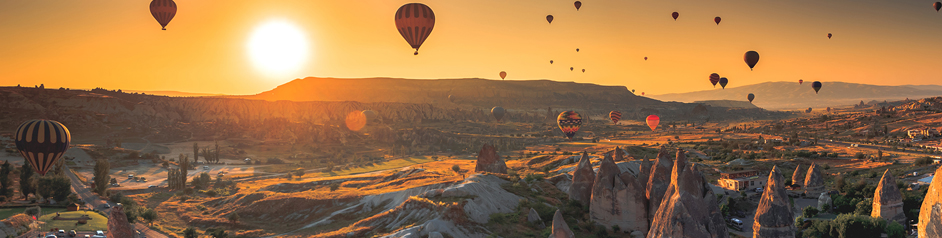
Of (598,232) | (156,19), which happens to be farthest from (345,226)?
(156,19)

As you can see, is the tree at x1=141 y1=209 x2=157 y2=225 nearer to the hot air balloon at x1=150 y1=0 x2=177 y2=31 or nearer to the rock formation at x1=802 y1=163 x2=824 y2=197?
the hot air balloon at x1=150 y1=0 x2=177 y2=31

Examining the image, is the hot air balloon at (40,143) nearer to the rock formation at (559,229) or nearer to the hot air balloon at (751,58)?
the rock formation at (559,229)

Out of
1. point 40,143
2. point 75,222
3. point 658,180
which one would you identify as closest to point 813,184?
point 658,180

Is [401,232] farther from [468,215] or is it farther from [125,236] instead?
[125,236]

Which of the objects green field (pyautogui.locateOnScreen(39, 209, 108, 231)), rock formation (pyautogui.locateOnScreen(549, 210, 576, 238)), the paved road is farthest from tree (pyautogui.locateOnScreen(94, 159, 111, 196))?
rock formation (pyautogui.locateOnScreen(549, 210, 576, 238))

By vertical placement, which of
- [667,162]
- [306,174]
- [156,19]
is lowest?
[306,174]

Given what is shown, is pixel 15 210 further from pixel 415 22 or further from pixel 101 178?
pixel 415 22
